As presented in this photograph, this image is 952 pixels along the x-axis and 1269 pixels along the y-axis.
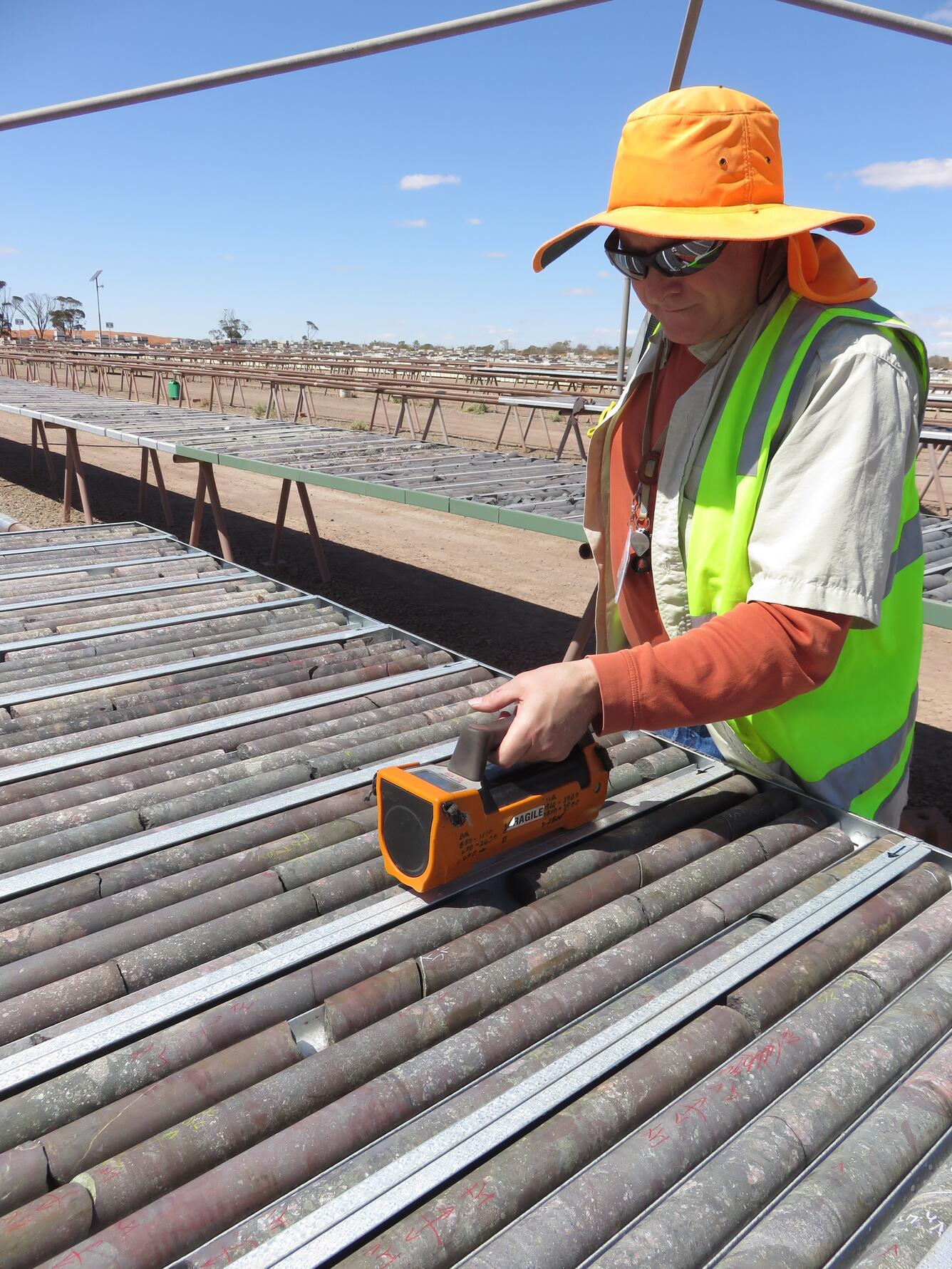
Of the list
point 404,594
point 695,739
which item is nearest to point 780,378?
point 695,739

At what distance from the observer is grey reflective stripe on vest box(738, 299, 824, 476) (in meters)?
1.67

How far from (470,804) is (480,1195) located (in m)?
0.64

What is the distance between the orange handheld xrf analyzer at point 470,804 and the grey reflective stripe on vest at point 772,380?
0.63 metres

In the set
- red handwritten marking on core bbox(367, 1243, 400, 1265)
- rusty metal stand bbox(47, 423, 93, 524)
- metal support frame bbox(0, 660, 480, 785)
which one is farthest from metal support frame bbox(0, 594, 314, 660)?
rusty metal stand bbox(47, 423, 93, 524)

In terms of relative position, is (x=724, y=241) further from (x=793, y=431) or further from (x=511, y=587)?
(x=511, y=587)

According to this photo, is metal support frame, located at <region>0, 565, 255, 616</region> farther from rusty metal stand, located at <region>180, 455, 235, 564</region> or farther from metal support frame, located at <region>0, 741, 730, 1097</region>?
rusty metal stand, located at <region>180, 455, 235, 564</region>

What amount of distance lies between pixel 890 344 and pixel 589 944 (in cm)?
116

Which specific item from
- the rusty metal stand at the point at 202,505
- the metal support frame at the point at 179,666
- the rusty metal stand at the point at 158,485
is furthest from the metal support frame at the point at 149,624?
the rusty metal stand at the point at 158,485

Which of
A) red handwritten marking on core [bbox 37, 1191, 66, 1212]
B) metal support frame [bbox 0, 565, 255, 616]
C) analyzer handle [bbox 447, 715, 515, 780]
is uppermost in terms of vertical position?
analyzer handle [bbox 447, 715, 515, 780]

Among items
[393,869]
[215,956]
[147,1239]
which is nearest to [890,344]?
[393,869]

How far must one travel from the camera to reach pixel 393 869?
70.2 inches

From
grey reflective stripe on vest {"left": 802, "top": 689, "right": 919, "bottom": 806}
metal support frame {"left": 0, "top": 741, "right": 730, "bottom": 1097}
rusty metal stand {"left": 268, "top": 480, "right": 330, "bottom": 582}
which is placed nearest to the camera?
metal support frame {"left": 0, "top": 741, "right": 730, "bottom": 1097}

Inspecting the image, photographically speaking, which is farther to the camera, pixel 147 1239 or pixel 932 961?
pixel 932 961

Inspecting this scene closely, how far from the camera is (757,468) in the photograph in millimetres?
1674
